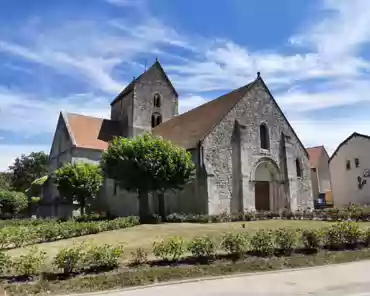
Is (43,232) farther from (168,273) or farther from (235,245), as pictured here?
(235,245)

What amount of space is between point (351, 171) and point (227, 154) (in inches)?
662

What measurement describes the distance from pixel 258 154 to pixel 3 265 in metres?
23.7

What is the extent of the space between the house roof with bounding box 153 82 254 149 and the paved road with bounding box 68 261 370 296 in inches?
740

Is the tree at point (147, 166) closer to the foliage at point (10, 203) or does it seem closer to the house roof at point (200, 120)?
the house roof at point (200, 120)

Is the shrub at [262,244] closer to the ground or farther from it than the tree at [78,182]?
closer to the ground

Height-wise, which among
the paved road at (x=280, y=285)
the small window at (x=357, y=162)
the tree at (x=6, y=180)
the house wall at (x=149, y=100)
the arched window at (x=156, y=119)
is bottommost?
the paved road at (x=280, y=285)

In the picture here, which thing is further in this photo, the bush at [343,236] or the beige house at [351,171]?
the beige house at [351,171]

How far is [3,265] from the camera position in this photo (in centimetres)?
868

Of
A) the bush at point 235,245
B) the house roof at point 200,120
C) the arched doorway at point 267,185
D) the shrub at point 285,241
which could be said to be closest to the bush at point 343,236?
the shrub at point 285,241

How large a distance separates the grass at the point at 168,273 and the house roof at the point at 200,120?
17161 mm

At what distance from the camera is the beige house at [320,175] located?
161 feet

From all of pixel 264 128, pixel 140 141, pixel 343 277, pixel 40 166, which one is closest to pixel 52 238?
pixel 140 141

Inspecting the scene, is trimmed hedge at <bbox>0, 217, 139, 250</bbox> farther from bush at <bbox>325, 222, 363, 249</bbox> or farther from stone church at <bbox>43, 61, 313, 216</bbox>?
bush at <bbox>325, 222, 363, 249</bbox>

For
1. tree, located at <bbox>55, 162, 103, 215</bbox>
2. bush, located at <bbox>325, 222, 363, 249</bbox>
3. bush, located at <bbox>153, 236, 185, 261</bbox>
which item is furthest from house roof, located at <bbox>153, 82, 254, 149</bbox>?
bush, located at <bbox>153, 236, 185, 261</bbox>
